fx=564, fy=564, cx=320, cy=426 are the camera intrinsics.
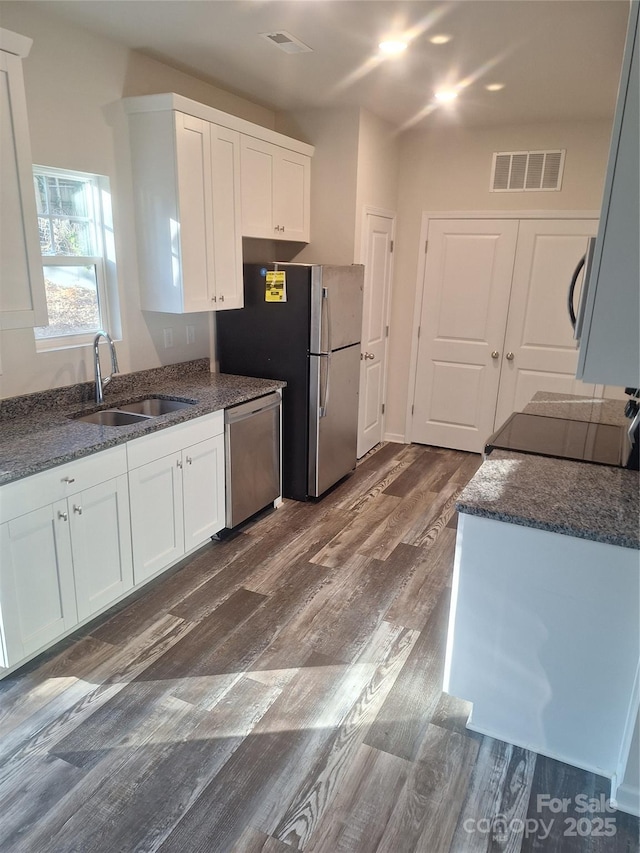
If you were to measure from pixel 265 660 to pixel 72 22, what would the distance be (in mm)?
3087

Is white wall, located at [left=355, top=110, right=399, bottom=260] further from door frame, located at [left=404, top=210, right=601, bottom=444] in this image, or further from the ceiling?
door frame, located at [left=404, top=210, right=601, bottom=444]

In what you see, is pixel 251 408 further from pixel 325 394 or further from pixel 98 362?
pixel 98 362

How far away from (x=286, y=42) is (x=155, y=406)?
202cm

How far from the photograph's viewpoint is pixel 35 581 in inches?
87.0

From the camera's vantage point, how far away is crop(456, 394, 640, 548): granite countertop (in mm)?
1704

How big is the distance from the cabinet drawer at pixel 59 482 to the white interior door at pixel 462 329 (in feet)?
10.8

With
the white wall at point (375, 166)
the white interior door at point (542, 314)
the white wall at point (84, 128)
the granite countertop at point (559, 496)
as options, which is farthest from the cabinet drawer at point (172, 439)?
the white interior door at point (542, 314)

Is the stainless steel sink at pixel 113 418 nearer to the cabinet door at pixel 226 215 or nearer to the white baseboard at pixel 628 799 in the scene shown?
the cabinet door at pixel 226 215

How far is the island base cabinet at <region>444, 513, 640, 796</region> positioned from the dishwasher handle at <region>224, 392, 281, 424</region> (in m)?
1.69

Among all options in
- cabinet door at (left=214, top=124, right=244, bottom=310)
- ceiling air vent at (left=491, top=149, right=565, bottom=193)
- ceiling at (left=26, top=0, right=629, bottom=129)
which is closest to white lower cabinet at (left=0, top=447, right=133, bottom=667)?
cabinet door at (left=214, top=124, right=244, bottom=310)

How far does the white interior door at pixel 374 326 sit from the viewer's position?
4555 mm

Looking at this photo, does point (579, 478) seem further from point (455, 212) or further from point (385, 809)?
point (455, 212)

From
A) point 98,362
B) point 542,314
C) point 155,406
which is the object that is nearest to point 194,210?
point 98,362

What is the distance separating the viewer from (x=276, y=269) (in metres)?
3.66
